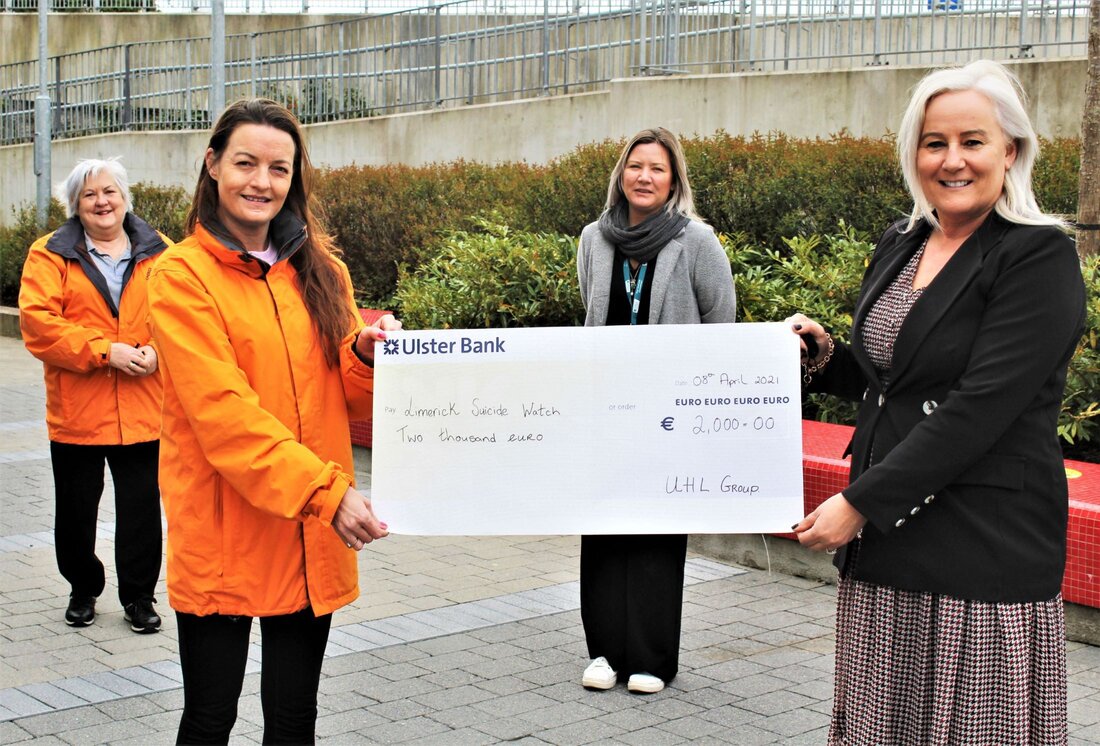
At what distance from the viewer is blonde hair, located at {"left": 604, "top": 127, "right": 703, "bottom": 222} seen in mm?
5105

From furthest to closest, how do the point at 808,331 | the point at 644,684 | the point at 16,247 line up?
the point at 16,247, the point at 644,684, the point at 808,331

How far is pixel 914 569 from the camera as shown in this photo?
9.90ft

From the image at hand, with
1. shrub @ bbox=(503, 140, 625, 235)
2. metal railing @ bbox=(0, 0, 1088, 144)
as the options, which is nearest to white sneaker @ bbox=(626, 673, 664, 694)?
shrub @ bbox=(503, 140, 625, 235)

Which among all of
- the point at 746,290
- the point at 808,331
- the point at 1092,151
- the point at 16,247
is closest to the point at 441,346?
the point at 808,331

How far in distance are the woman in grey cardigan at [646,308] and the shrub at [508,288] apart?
10.5ft

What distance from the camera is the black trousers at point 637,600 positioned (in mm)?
5039

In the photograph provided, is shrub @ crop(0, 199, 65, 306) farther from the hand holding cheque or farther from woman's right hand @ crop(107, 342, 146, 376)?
the hand holding cheque

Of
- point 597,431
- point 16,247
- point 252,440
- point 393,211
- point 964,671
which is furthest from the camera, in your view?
point 16,247

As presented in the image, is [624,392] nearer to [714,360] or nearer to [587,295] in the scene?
[714,360]

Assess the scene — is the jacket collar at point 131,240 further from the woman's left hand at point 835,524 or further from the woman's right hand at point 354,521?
the woman's left hand at point 835,524

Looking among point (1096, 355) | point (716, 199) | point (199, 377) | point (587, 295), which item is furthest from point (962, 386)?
point (716, 199)

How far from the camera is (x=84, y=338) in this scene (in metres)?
5.76

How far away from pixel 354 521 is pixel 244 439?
1.07ft

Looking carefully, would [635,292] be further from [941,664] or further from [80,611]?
[80,611]
